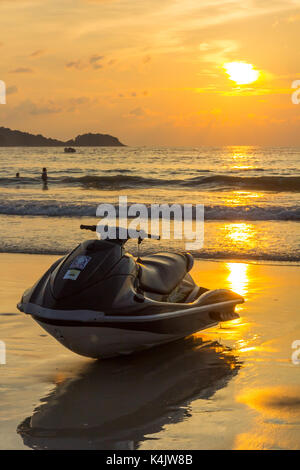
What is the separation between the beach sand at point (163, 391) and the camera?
4664 mm

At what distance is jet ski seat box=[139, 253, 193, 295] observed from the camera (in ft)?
21.1

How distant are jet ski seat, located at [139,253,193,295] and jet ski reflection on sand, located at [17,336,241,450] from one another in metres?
0.66

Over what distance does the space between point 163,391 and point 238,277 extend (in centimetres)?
523

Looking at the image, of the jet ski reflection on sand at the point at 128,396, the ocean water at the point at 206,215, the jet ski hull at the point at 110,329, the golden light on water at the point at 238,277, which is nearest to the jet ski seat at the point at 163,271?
the jet ski hull at the point at 110,329

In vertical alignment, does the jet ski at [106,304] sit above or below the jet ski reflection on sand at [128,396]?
above

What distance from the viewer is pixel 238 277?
1065 cm

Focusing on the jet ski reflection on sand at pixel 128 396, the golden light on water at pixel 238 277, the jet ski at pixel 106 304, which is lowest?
the jet ski reflection on sand at pixel 128 396

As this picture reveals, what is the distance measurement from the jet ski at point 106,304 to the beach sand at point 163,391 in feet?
1.00

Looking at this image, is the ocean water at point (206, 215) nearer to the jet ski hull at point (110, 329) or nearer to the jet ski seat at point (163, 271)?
the jet ski seat at point (163, 271)
